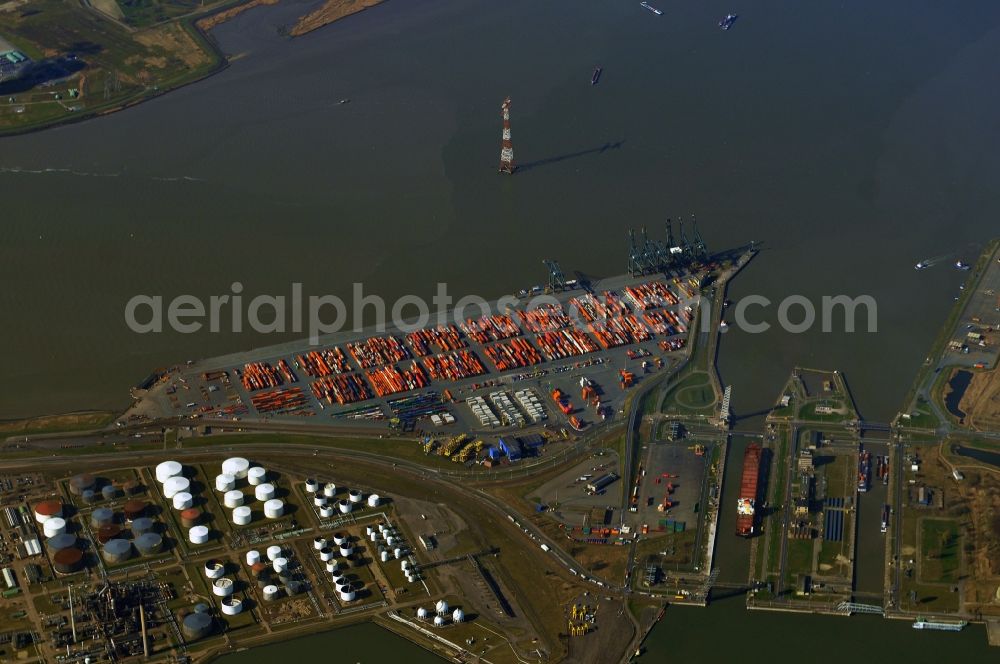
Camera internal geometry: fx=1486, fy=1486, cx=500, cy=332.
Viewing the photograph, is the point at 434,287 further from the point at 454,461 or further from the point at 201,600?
the point at 201,600

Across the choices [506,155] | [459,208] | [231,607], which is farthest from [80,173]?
[231,607]

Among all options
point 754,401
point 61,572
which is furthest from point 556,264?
point 61,572

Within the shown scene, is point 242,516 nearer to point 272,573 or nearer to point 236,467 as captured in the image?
point 236,467

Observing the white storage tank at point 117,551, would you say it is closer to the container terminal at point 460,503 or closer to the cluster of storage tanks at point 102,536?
the cluster of storage tanks at point 102,536

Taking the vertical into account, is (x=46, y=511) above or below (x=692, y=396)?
above

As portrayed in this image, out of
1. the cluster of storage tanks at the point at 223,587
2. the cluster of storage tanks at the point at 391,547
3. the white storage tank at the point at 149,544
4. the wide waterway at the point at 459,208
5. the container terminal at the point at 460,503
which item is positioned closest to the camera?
the cluster of storage tanks at the point at 223,587

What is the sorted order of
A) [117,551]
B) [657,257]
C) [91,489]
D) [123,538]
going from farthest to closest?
[657,257] < [91,489] < [123,538] < [117,551]

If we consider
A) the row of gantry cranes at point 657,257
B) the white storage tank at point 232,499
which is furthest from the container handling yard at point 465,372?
the white storage tank at point 232,499
